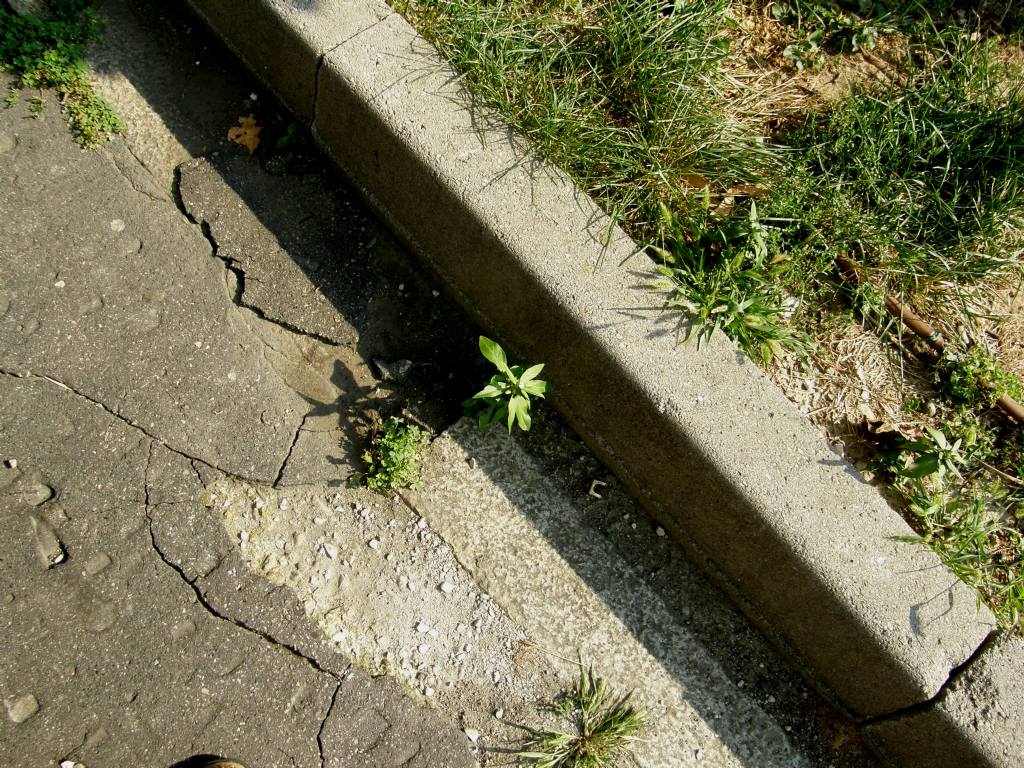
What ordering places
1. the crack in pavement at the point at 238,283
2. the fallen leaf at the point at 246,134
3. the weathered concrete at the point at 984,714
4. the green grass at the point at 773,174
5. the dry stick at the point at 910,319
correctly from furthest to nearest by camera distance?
the fallen leaf at the point at 246,134 < the crack in pavement at the point at 238,283 < the dry stick at the point at 910,319 < the green grass at the point at 773,174 < the weathered concrete at the point at 984,714

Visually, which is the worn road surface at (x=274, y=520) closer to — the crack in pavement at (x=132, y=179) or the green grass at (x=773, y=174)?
the crack in pavement at (x=132, y=179)

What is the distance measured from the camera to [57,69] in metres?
2.99

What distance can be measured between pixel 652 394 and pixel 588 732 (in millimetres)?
1150

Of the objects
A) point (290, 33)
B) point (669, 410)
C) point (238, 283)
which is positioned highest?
point (290, 33)

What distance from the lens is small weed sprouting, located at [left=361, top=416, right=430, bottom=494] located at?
8.91ft

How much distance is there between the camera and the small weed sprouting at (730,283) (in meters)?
2.54

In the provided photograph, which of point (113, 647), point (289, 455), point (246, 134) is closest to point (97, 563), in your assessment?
point (113, 647)

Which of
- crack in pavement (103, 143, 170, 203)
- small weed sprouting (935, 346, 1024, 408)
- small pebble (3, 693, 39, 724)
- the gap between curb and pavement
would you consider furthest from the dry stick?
small pebble (3, 693, 39, 724)

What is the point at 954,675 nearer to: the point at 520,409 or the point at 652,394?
A: the point at 652,394

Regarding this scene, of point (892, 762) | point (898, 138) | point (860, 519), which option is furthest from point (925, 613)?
point (898, 138)

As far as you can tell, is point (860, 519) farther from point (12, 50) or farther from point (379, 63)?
point (12, 50)

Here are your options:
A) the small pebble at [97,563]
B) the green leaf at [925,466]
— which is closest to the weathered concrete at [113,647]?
the small pebble at [97,563]

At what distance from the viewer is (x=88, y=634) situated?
8.02 feet

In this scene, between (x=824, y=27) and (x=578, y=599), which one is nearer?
(x=578, y=599)
